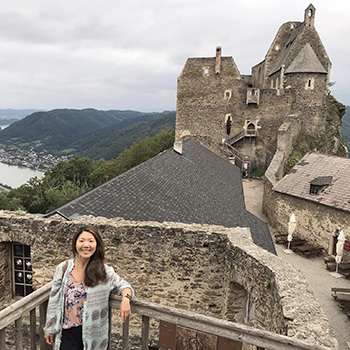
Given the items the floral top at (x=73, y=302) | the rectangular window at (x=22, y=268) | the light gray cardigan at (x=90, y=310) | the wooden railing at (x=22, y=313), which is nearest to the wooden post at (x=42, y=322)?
the wooden railing at (x=22, y=313)

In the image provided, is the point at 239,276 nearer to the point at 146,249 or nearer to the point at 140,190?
the point at 146,249

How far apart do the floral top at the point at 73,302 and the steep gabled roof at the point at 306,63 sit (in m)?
29.9

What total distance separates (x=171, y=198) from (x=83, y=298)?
675cm

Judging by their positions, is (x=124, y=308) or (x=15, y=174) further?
(x=15, y=174)

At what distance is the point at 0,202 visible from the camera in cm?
3778

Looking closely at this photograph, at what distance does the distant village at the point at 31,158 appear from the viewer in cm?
11838

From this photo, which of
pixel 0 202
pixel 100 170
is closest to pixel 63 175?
pixel 100 170

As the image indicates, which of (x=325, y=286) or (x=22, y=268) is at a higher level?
(x=22, y=268)

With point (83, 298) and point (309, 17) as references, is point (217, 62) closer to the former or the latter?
point (309, 17)

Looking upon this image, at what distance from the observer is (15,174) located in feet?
352

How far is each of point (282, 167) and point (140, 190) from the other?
1910cm

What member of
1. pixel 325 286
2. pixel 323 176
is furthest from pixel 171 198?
pixel 323 176

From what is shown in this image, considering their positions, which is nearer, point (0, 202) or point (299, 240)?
point (299, 240)

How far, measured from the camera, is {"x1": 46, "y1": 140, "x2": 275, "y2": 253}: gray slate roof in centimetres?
765
